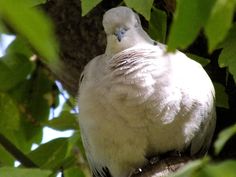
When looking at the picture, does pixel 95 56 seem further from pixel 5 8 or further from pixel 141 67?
pixel 5 8

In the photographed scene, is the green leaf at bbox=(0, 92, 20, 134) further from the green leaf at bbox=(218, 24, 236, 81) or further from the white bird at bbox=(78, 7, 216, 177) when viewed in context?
the green leaf at bbox=(218, 24, 236, 81)

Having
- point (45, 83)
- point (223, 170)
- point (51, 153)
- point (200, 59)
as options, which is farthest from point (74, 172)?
point (223, 170)

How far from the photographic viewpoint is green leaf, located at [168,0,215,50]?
2.59ft

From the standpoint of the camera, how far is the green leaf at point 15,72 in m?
2.83

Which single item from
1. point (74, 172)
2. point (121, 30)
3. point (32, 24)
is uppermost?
point (32, 24)

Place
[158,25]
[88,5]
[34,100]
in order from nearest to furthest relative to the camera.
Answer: [88,5] < [158,25] < [34,100]

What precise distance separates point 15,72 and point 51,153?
1.75 feet

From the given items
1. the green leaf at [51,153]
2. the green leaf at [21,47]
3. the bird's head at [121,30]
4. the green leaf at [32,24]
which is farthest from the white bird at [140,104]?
the green leaf at [32,24]

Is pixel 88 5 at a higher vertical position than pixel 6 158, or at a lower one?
higher

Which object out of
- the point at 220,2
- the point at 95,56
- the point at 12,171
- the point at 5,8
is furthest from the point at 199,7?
the point at 95,56

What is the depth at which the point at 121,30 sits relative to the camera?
2.36m

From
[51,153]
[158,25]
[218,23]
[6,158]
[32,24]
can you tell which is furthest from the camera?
[6,158]

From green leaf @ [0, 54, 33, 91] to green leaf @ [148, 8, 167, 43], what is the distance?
755 millimetres

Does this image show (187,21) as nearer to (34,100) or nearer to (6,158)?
(6,158)
